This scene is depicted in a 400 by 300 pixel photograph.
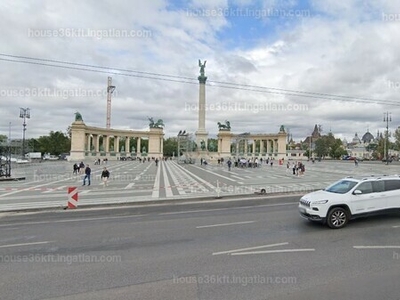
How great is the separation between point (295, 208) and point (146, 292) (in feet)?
31.5

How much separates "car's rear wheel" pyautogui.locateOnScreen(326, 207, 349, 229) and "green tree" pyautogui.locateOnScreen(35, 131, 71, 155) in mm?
121375

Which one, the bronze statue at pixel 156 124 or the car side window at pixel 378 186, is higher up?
the bronze statue at pixel 156 124

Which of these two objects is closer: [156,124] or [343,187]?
[343,187]

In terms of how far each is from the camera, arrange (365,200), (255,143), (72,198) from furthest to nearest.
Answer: (255,143) < (72,198) < (365,200)

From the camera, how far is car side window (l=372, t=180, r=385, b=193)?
9823 mm

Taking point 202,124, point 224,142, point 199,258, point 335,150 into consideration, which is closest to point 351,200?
point 199,258

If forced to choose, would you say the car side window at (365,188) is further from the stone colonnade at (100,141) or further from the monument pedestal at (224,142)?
the stone colonnade at (100,141)

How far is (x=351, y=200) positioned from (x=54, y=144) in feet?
399

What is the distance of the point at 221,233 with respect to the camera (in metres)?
8.54

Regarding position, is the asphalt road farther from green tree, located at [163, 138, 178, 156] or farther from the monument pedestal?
green tree, located at [163, 138, 178, 156]

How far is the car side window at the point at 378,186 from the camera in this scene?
9823 millimetres

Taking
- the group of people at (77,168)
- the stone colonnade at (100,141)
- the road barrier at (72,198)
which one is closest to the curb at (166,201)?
the road barrier at (72,198)

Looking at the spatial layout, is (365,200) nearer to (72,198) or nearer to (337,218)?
(337,218)

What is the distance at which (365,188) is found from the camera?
9.70 metres
